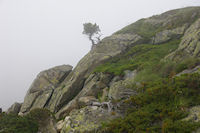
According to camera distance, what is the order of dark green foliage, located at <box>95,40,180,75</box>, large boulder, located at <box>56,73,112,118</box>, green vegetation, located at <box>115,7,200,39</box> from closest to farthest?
1. large boulder, located at <box>56,73,112,118</box>
2. dark green foliage, located at <box>95,40,180,75</box>
3. green vegetation, located at <box>115,7,200,39</box>

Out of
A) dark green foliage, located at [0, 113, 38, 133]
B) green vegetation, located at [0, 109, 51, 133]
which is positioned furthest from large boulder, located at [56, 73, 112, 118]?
dark green foliage, located at [0, 113, 38, 133]

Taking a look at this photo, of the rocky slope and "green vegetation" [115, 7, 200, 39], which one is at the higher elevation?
"green vegetation" [115, 7, 200, 39]

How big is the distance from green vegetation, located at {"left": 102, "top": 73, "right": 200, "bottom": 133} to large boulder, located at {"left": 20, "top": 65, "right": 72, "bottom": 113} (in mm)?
18549

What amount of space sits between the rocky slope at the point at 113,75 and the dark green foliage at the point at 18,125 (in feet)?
6.52

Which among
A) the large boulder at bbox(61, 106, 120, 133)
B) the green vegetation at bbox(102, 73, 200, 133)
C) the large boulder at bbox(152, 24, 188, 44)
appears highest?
the large boulder at bbox(152, 24, 188, 44)

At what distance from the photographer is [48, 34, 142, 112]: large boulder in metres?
19.5

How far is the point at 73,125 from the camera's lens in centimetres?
690

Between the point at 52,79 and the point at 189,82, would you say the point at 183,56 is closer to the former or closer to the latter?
the point at 189,82

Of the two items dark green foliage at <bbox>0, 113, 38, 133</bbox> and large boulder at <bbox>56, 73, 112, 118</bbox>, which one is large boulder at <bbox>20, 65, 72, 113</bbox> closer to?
large boulder at <bbox>56, 73, 112, 118</bbox>

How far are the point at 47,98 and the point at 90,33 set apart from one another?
3361cm

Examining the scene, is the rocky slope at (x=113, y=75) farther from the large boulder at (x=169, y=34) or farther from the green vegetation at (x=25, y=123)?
the green vegetation at (x=25, y=123)

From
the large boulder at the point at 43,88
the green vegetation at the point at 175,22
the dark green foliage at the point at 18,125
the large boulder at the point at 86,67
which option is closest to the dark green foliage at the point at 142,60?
the large boulder at the point at 86,67

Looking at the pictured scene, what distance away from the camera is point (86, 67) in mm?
23703

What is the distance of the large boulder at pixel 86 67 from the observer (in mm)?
19547
